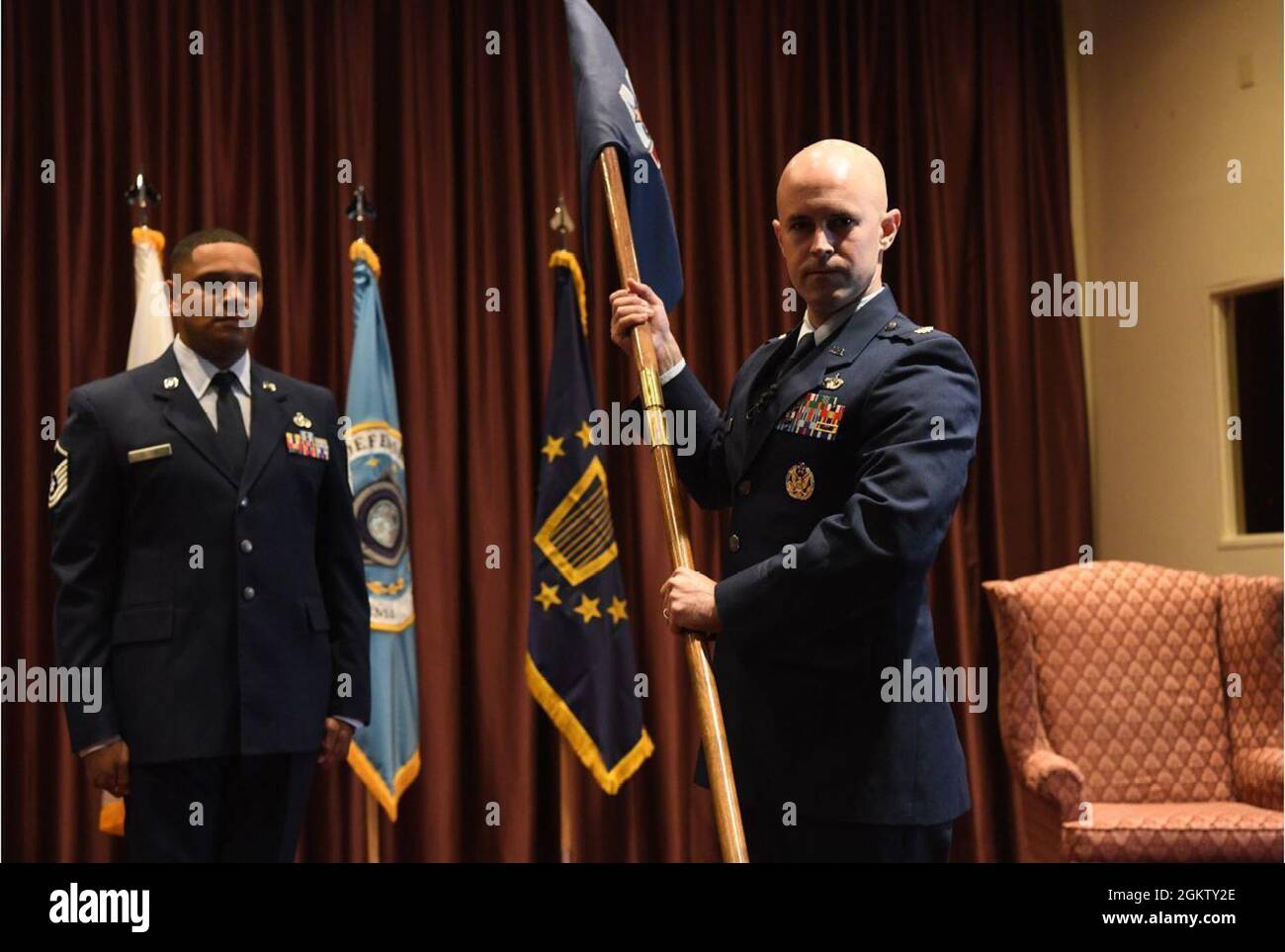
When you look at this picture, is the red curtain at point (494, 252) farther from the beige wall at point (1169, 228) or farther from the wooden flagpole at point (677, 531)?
the wooden flagpole at point (677, 531)

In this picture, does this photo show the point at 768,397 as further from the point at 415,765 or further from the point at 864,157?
the point at 415,765

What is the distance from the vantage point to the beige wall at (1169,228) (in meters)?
4.77

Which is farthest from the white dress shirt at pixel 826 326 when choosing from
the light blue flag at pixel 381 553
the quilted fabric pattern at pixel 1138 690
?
the quilted fabric pattern at pixel 1138 690

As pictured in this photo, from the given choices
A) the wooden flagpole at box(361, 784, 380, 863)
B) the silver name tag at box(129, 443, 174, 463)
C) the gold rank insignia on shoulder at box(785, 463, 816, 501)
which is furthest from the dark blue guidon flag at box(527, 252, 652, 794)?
the gold rank insignia on shoulder at box(785, 463, 816, 501)

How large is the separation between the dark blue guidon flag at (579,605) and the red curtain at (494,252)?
0.40 m

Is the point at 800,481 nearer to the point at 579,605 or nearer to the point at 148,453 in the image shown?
the point at 148,453

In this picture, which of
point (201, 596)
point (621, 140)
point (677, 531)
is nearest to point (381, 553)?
point (201, 596)

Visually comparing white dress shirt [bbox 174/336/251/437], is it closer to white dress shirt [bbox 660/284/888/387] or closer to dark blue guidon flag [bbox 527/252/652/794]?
white dress shirt [bbox 660/284/888/387]

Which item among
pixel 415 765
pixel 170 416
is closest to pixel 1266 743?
pixel 415 765

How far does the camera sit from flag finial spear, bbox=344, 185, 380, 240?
14.0 ft

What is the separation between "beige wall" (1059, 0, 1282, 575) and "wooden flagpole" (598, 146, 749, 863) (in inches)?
118

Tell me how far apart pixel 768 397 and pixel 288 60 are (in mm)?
3085

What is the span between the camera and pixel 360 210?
4.25 metres

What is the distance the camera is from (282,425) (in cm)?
304
